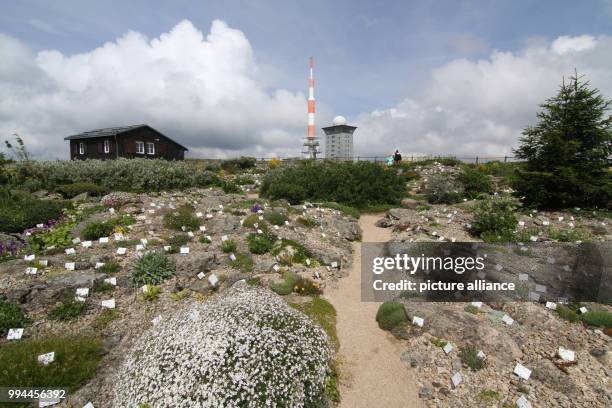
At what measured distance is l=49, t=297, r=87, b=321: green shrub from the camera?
6.28m

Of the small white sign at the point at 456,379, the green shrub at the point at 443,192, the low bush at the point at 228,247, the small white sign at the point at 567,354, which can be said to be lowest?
the small white sign at the point at 456,379

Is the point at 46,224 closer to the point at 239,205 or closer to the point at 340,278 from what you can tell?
the point at 239,205

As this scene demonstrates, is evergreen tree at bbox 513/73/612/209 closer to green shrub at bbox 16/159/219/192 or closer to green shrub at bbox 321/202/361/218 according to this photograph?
green shrub at bbox 321/202/361/218

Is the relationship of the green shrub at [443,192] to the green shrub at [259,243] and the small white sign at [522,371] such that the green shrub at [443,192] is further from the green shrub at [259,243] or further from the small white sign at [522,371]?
the small white sign at [522,371]

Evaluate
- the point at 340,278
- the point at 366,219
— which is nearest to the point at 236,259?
the point at 340,278

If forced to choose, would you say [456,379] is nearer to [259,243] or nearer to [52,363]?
[52,363]

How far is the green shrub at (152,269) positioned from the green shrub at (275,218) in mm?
5006

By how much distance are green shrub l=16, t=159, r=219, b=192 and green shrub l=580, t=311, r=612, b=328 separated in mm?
20652

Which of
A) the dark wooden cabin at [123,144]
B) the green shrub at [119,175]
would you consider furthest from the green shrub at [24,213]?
the dark wooden cabin at [123,144]

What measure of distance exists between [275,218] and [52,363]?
28.4 feet

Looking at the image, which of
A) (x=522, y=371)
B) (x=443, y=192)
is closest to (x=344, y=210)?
(x=443, y=192)

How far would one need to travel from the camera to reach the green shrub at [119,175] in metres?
19.8

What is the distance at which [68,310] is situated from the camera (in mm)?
6375

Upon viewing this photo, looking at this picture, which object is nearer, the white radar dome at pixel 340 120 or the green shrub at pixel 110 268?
the green shrub at pixel 110 268
